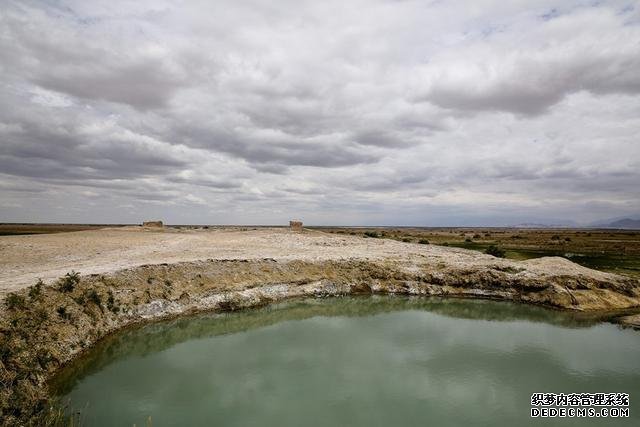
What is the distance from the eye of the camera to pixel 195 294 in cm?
2592

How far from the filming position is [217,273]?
2827 centimetres

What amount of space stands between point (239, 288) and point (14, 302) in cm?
1392

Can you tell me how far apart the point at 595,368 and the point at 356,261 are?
64.9 ft

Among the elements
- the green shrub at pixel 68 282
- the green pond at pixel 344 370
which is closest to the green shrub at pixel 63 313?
the green shrub at pixel 68 282

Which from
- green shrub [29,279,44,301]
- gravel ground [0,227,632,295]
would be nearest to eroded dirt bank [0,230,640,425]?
green shrub [29,279,44,301]

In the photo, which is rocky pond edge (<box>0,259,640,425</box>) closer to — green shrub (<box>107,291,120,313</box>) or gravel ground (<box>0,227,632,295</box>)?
green shrub (<box>107,291,120,313</box>)

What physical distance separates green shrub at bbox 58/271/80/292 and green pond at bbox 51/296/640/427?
340 centimetres

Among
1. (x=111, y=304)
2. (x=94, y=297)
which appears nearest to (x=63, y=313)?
(x=94, y=297)

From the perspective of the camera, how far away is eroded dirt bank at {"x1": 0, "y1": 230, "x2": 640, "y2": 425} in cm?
1495

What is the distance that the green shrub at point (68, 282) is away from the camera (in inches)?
759

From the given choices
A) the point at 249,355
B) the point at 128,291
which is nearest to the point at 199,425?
the point at 249,355

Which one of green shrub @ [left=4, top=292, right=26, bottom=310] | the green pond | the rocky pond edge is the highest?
green shrub @ [left=4, top=292, right=26, bottom=310]

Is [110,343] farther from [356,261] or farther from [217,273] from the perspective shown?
[356,261]

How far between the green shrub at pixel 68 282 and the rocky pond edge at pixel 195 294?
0.17 ft
